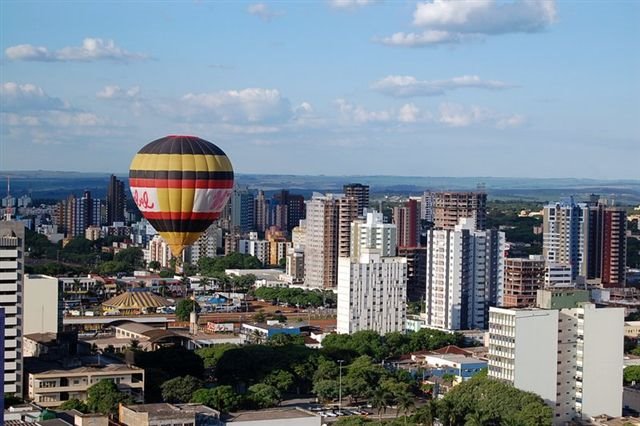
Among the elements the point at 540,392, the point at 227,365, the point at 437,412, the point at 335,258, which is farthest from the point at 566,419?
the point at 335,258

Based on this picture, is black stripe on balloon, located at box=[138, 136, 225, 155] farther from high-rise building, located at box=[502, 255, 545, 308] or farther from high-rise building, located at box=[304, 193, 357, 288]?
high-rise building, located at box=[304, 193, 357, 288]

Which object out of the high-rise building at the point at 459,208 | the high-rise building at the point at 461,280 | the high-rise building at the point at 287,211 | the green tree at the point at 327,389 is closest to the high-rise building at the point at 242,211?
the high-rise building at the point at 287,211

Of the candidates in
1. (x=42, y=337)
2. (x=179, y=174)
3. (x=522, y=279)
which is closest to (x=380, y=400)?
(x=179, y=174)

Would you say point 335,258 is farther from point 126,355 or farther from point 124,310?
point 126,355

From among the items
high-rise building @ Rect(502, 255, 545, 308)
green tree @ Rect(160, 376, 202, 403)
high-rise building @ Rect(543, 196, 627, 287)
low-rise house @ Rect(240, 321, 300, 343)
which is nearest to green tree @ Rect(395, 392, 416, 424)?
green tree @ Rect(160, 376, 202, 403)

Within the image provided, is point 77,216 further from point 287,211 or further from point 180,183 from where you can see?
point 180,183
